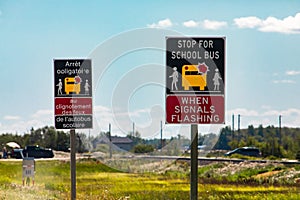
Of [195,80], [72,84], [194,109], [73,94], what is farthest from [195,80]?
[73,94]

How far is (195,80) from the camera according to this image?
331 inches

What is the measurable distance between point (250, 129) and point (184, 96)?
3226 inches

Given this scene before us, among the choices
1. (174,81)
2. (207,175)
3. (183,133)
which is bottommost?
(207,175)

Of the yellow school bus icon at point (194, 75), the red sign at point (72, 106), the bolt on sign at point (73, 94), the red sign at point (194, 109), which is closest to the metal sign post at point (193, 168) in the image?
the red sign at point (194, 109)

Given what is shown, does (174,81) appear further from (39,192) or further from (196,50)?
(39,192)

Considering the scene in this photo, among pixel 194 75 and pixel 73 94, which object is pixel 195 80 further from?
pixel 73 94

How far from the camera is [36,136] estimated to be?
74.4 metres

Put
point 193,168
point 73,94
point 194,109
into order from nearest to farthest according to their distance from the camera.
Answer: point 194,109 < point 193,168 < point 73,94

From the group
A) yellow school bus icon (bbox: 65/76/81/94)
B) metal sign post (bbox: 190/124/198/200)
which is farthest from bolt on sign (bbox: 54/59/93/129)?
metal sign post (bbox: 190/124/198/200)

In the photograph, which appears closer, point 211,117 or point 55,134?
point 211,117

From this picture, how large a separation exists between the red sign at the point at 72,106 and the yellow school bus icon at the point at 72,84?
Answer: 0.74 ft

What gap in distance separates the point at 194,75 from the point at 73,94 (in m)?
4.58

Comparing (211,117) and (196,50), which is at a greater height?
(196,50)

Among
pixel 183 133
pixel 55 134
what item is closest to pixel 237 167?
pixel 183 133
